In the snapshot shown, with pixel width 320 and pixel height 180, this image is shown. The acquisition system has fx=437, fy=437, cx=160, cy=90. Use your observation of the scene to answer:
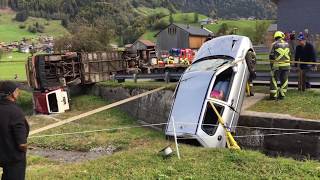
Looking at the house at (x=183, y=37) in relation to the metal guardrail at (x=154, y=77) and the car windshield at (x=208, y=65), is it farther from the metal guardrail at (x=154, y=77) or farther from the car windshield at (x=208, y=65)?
the car windshield at (x=208, y=65)

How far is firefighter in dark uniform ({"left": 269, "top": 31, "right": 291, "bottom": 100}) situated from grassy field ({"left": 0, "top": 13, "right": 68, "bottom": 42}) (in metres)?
111

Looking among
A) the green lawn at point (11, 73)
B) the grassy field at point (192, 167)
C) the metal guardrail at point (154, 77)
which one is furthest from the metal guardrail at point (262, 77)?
the green lawn at point (11, 73)

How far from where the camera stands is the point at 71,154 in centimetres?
1497

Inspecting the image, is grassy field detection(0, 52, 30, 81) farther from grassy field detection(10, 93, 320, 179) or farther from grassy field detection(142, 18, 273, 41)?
grassy field detection(142, 18, 273, 41)

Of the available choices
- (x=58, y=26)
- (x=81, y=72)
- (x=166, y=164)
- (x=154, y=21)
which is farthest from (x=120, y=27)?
(x=166, y=164)

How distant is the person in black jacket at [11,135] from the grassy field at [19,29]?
383 feet

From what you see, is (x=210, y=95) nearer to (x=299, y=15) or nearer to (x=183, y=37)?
(x=299, y=15)

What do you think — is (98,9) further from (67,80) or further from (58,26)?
(67,80)

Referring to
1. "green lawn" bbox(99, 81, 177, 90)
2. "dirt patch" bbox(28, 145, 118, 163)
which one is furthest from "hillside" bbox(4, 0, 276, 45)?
"dirt patch" bbox(28, 145, 118, 163)

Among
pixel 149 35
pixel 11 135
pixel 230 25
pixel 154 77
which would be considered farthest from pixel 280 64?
pixel 149 35

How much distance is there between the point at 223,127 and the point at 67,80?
15.8m

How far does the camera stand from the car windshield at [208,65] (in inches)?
443

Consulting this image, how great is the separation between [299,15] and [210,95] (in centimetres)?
1837

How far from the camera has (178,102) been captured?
1068 cm
